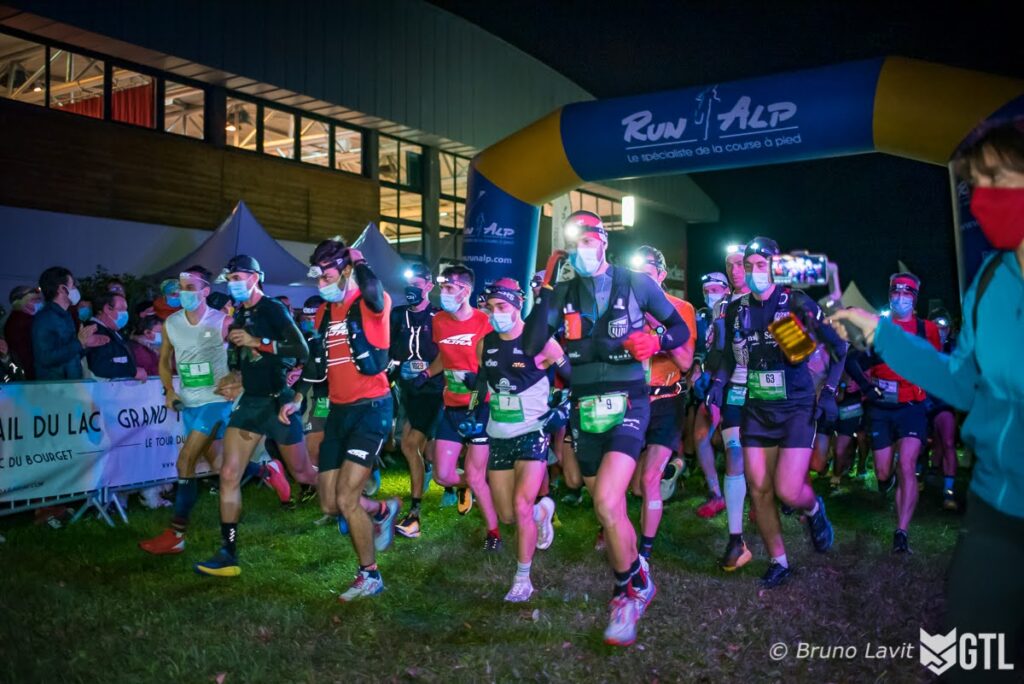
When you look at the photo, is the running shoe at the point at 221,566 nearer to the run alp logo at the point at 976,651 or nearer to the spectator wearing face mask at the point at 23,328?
the spectator wearing face mask at the point at 23,328

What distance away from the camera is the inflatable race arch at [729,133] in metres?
9.34

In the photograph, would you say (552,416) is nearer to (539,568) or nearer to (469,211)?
(539,568)

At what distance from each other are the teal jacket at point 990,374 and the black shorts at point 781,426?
135 inches

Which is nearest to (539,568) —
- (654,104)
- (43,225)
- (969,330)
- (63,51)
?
(969,330)

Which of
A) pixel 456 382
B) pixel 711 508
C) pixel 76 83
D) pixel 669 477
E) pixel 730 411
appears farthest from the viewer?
pixel 76 83

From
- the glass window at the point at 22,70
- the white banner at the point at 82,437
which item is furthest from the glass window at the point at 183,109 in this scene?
the white banner at the point at 82,437

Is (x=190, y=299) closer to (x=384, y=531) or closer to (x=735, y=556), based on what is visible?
(x=384, y=531)

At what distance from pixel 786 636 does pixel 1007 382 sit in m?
3.07

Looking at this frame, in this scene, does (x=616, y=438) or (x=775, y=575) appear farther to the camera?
(x=775, y=575)

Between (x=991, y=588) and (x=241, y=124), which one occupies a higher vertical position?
(x=241, y=124)

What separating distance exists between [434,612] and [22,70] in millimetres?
15669

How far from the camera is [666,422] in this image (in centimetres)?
695

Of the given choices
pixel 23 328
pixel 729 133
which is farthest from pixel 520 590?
pixel 729 133

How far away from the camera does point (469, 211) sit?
1312 cm
